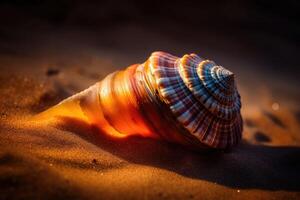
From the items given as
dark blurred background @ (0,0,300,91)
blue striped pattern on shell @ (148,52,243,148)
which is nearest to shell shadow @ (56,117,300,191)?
blue striped pattern on shell @ (148,52,243,148)

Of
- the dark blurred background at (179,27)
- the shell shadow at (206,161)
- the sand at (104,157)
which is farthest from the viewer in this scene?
the dark blurred background at (179,27)

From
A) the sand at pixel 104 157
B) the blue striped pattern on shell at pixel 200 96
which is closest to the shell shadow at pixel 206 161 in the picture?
the sand at pixel 104 157

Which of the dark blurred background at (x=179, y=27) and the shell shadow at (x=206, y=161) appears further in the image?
the dark blurred background at (x=179, y=27)

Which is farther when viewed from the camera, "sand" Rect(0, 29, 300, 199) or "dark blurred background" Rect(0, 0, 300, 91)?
"dark blurred background" Rect(0, 0, 300, 91)

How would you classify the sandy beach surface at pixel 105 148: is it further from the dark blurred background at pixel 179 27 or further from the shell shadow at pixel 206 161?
the dark blurred background at pixel 179 27

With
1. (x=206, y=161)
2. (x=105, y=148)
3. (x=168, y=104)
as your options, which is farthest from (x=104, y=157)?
(x=206, y=161)

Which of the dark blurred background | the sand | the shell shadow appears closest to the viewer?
the sand

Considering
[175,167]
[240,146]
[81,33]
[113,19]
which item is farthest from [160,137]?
[113,19]

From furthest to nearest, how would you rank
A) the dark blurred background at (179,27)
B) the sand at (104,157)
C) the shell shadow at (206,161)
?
the dark blurred background at (179,27) < the shell shadow at (206,161) < the sand at (104,157)

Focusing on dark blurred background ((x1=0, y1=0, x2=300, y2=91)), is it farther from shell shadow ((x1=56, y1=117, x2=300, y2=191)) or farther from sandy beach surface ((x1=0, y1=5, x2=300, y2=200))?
shell shadow ((x1=56, y1=117, x2=300, y2=191))
